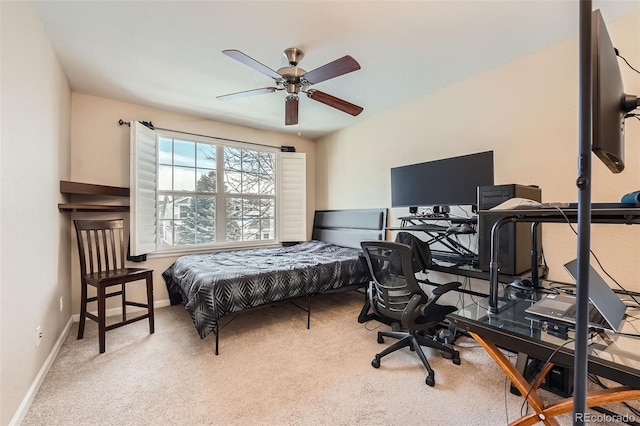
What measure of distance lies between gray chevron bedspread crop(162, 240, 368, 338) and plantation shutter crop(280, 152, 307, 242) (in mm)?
765

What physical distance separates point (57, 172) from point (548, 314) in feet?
11.8

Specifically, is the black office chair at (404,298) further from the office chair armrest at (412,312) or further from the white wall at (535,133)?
the white wall at (535,133)

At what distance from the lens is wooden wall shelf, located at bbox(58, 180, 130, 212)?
2551 millimetres

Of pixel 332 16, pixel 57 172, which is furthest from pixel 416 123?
pixel 57 172

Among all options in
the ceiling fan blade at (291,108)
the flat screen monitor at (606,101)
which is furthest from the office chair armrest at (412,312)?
the ceiling fan blade at (291,108)

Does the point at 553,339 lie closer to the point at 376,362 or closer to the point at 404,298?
the point at 404,298

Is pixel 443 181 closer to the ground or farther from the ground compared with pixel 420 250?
farther from the ground

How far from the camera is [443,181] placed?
8.75 feet

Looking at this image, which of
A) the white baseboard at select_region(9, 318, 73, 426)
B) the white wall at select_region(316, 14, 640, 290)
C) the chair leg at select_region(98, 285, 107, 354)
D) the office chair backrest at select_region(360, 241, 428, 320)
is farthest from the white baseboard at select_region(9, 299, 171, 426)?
the white wall at select_region(316, 14, 640, 290)

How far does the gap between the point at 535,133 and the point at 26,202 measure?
146 inches

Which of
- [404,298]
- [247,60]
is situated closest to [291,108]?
[247,60]

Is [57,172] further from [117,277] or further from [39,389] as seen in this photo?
[39,389]

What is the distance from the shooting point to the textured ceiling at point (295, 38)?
1824 millimetres

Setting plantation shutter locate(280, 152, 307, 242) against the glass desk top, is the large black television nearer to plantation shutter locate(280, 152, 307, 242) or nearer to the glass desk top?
the glass desk top
